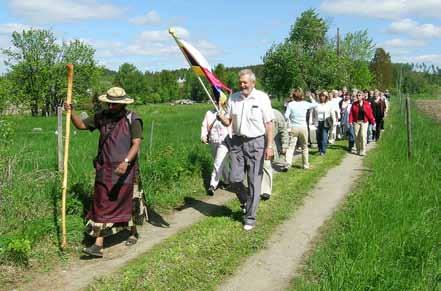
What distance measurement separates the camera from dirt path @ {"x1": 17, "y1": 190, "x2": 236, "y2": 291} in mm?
4855

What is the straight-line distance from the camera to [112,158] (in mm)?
5680

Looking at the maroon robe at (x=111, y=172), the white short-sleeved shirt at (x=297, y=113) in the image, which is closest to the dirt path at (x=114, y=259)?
the maroon robe at (x=111, y=172)

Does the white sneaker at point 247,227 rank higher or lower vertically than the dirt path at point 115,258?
higher

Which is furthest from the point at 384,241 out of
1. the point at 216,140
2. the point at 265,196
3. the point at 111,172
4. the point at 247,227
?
the point at 216,140

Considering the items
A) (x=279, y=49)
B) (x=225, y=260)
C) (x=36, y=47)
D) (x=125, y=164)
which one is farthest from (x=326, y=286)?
(x=36, y=47)

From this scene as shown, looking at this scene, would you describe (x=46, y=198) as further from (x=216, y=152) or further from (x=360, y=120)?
(x=360, y=120)

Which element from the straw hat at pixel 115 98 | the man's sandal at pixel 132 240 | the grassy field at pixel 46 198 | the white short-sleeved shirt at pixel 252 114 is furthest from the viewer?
the white short-sleeved shirt at pixel 252 114

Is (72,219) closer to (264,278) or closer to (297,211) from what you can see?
(264,278)

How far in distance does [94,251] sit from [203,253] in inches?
48.4

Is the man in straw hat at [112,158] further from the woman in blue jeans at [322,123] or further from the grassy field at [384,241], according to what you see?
the woman in blue jeans at [322,123]

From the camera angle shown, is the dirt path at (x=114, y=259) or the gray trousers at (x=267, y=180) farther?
the gray trousers at (x=267, y=180)

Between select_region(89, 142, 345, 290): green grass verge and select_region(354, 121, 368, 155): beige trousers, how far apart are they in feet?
21.4

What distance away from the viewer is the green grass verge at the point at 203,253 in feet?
15.8

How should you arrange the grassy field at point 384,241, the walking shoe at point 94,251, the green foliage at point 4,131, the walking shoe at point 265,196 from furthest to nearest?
the walking shoe at point 265,196 < the green foliage at point 4,131 < the walking shoe at point 94,251 < the grassy field at point 384,241
